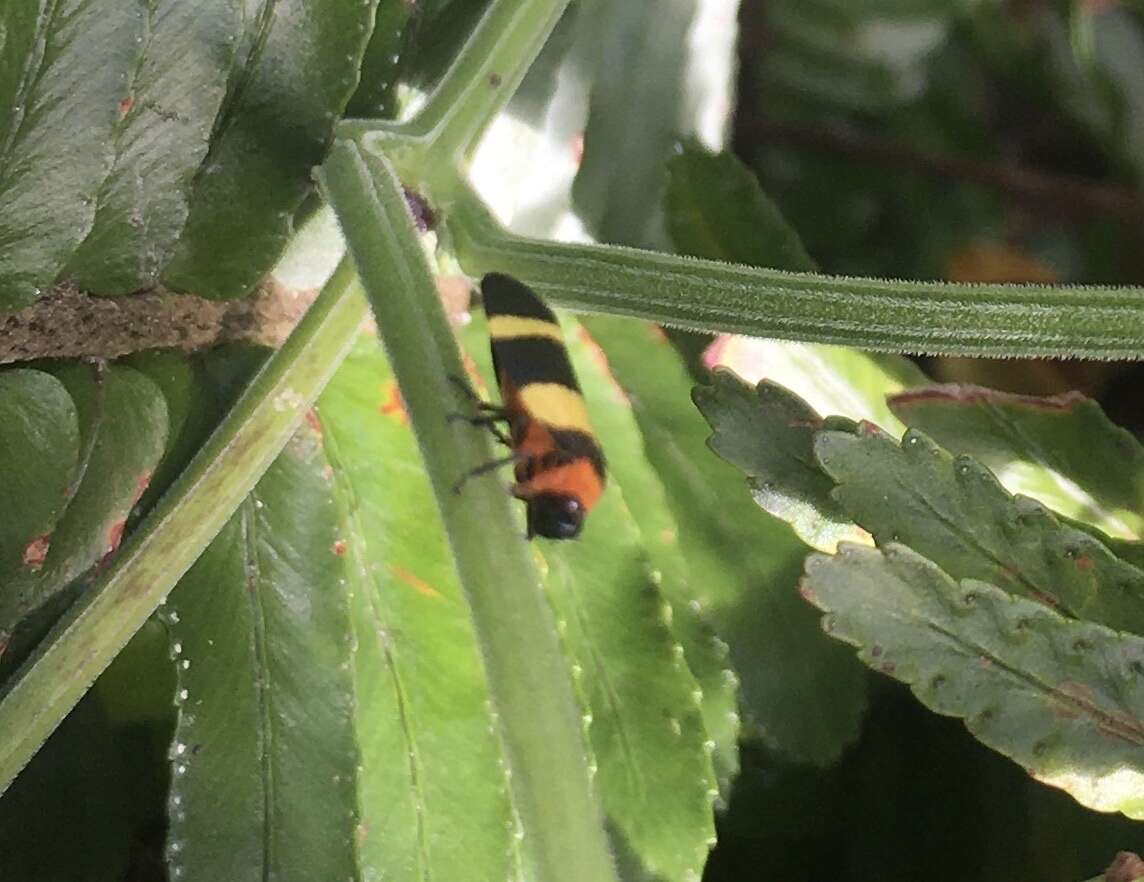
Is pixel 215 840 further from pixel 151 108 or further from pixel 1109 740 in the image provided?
pixel 1109 740

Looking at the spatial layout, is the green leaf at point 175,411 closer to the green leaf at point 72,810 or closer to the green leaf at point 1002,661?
the green leaf at point 72,810

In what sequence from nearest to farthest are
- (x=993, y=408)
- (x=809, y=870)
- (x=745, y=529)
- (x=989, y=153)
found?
(x=993, y=408)
(x=745, y=529)
(x=809, y=870)
(x=989, y=153)

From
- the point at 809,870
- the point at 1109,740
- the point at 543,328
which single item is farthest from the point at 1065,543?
the point at 809,870

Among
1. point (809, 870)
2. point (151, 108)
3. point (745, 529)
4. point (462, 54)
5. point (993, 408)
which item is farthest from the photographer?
point (809, 870)

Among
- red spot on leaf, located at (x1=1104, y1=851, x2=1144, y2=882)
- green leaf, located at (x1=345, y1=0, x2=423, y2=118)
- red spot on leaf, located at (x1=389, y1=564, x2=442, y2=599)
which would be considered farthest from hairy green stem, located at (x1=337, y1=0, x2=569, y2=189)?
red spot on leaf, located at (x1=1104, y1=851, x2=1144, y2=882)

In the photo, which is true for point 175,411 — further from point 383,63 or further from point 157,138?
point 383,63

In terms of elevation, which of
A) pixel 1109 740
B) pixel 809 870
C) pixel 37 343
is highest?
pixel 37 343

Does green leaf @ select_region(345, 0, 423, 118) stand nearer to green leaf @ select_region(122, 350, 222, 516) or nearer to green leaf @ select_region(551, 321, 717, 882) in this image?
green leaf @ select_region(122, 350, 222, 516)
